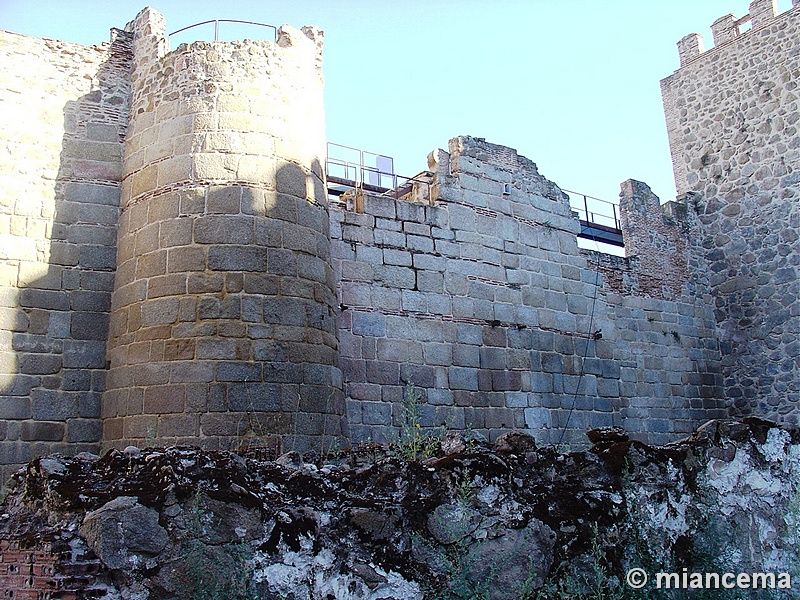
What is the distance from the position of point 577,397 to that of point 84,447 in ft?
20.4

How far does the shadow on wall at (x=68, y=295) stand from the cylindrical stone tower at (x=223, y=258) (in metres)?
0.20

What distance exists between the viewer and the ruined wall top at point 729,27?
13.5 m

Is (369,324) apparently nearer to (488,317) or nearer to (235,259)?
(488,317)

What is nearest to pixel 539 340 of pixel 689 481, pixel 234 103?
pixel 234 103

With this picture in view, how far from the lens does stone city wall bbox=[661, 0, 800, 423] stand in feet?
42.2

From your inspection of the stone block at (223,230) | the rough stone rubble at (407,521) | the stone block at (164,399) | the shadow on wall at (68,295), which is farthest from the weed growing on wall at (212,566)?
the shadow on wall at (68,295)

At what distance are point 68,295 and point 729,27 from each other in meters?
11.8

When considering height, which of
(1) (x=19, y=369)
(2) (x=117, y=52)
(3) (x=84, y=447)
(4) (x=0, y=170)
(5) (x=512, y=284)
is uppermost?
(2) (x=117, y=52)

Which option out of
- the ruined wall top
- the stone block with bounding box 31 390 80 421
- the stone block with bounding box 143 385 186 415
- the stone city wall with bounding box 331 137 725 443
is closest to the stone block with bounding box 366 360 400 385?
the stone city wall with bounding box 331 137 725 443

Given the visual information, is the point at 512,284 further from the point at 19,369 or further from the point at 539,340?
the point at 19,369

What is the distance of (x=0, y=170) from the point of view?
7805mm

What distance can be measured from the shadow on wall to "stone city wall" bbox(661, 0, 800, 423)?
388 inches

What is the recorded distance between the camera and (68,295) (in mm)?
7785

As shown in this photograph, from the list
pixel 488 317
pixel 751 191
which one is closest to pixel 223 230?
pixel 488 317
